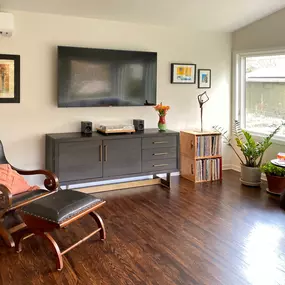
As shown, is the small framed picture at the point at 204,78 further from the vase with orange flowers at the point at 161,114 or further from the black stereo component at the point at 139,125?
the black stereo component at the point at 139,125

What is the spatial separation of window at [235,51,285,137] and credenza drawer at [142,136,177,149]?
4.96 ft

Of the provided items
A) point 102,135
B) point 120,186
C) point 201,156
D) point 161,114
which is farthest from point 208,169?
point 102,135

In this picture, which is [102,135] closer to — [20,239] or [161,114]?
[161,114]

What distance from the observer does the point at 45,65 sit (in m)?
4.51

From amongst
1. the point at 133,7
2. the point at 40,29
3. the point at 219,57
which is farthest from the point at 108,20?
the point at 219,57

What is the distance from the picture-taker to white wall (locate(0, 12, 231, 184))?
439 centimetres

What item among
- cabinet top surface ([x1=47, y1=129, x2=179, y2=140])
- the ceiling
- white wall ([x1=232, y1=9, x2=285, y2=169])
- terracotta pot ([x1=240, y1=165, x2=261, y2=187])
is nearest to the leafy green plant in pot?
terracotta pot ([x1=240, y1=165, x2=261, y2=187])

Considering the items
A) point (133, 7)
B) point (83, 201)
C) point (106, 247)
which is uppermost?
point (133, 7)

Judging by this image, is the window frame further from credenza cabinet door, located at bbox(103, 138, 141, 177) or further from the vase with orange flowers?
credenza cabinet door, located at bbox(103, 138, 141, 177)

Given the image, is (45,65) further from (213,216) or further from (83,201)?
(213,216)

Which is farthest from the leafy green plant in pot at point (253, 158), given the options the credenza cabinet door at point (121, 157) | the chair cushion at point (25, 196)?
the chair cushion at point (25, 196)

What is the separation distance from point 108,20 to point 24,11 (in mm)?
1045

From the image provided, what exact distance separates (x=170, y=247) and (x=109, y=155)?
1685 millimetres

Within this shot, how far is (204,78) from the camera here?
18.2 ft
